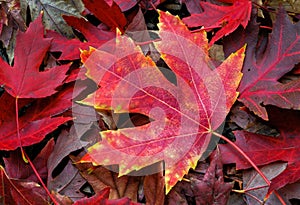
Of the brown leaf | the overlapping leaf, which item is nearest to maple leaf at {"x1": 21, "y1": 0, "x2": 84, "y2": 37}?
the overlapping leaf

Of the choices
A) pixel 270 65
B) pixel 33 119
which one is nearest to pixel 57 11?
pixel 33 119

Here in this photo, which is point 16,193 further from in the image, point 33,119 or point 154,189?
point 154,189

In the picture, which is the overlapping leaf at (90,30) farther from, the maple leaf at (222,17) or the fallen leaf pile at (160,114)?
the maple leaf at (222,17)

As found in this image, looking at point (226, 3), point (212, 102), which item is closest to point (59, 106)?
point (212, 102)

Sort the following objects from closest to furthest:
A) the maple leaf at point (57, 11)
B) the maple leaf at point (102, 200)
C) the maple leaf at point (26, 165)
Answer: the maple leaf at point (102, 200), the maple leaf at point (26, 165), the maple leaf at point (57, 11)

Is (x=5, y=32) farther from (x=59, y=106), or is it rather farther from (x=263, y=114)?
(x=263, y=114)

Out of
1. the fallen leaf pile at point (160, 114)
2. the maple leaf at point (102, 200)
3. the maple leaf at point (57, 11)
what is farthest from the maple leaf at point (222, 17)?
the maple leaf at point (102, 200)
